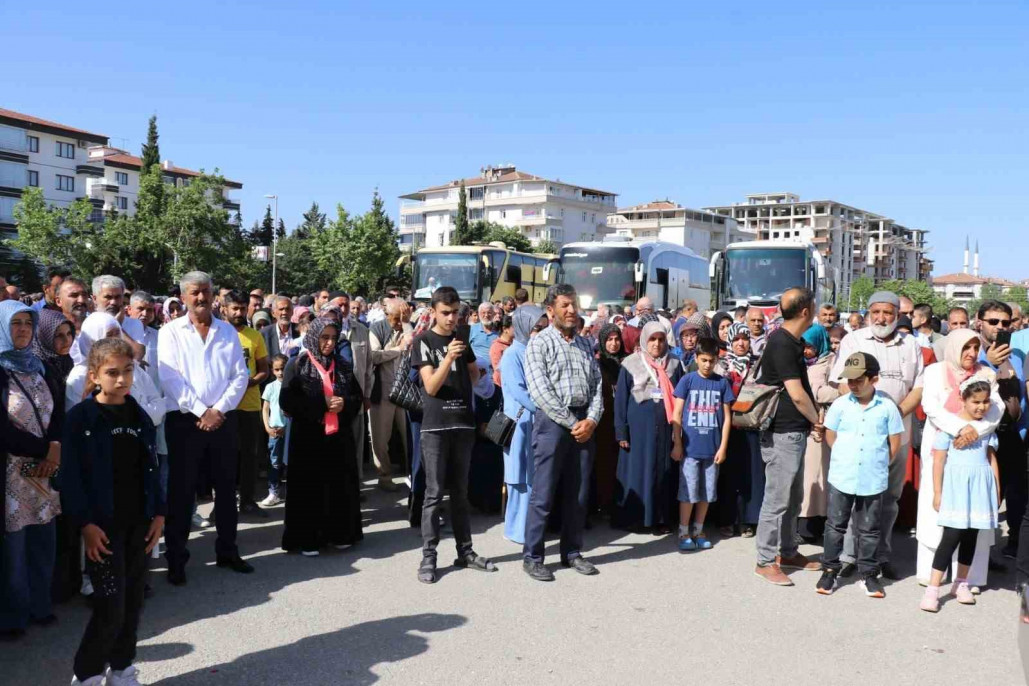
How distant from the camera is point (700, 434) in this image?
7.27m

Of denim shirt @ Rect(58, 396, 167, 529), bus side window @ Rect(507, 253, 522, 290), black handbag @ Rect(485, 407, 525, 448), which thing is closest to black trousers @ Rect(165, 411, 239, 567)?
black handbag @ Rect(485, 407, 525, 448)

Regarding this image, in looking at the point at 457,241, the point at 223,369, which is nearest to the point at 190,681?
the point at 223,369

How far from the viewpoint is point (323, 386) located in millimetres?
6762

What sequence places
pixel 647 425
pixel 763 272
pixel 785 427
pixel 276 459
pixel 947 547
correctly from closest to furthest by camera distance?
pixel 947 547, pixel 785 427, pixel 647 425, pixel 276 459, pixel 763 272

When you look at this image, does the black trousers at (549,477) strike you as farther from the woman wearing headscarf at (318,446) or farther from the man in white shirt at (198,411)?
the man in white shirt at (198,411)

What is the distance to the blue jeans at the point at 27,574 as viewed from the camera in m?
4.83

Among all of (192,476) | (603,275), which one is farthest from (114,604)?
(603,275)

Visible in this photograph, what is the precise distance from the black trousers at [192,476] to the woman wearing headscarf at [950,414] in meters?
5.22

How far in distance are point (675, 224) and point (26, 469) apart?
11805 cm

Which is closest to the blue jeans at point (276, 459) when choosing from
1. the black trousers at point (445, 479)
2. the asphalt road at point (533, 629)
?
the asphalt road at point (533, 629)

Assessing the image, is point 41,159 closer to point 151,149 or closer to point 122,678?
point 151,149

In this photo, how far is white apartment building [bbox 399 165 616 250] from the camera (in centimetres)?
10856

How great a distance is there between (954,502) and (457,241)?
77581mm

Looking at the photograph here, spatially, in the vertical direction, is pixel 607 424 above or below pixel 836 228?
below
